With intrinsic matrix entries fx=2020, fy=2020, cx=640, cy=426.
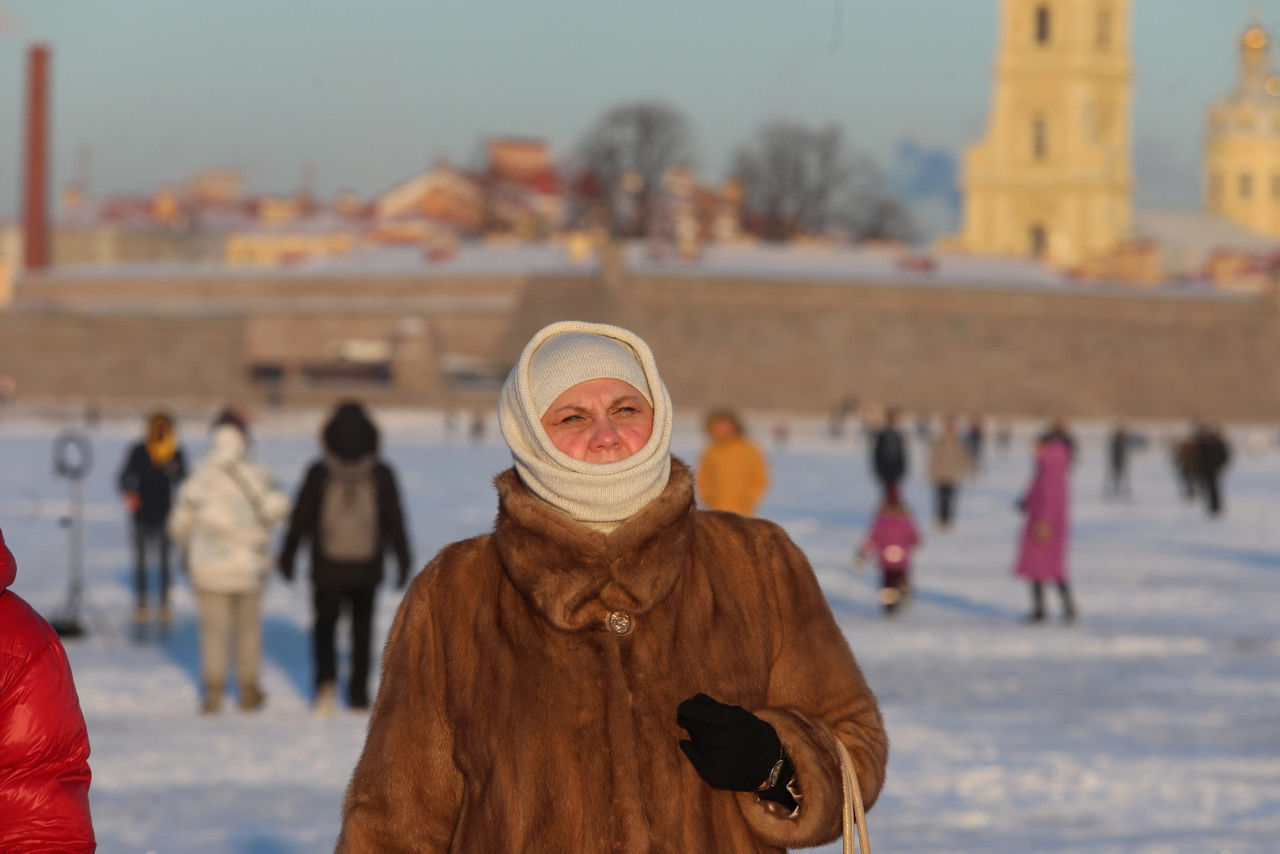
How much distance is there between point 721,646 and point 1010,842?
11.9 ft

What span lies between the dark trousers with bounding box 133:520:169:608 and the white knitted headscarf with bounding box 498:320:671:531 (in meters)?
9.03

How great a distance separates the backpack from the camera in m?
8.29

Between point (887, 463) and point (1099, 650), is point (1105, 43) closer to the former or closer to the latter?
point (887, 463)

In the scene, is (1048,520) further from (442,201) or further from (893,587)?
(442,201)

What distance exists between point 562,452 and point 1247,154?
9325 cm

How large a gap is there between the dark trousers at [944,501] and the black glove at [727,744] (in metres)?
16.9

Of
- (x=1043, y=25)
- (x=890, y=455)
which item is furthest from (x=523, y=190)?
(x=890, y=455)

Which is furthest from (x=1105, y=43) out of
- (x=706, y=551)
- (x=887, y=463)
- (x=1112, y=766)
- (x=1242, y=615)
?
(x=706, y=551)

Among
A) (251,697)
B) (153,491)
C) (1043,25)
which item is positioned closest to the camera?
(251,697)

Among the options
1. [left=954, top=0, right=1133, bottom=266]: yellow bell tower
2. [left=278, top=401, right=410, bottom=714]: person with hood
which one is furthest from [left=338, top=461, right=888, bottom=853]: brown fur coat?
[left=954, top=0, right=1133, bottom=266]: yellow bell tower

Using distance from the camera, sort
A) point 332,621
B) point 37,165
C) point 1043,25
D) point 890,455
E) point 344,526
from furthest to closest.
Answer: point 1043,25 < point 37,165 < point 890,455 < point 332,621 < point 344,526

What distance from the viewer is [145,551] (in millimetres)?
11672

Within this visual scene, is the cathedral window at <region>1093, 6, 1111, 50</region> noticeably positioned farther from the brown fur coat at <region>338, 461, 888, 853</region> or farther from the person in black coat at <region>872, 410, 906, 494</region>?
the brown fur coat at <region>338, 461, 888, 853</region>

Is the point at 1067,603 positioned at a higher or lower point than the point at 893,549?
lower
